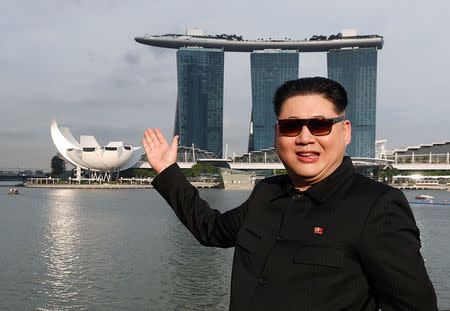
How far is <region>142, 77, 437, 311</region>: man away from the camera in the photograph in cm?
129

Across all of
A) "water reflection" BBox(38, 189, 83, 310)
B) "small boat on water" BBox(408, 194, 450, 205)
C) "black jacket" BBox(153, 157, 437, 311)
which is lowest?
"water reflection" BBox(38, 189, 83, 310)

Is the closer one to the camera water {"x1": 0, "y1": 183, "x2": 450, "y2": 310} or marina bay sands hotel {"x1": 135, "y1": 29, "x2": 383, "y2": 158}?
water {"x1": 0, "y1": 183, "x2": 450, "y2": 310}

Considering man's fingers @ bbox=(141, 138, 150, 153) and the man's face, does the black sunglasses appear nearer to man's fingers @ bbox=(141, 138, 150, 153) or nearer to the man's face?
the man's face

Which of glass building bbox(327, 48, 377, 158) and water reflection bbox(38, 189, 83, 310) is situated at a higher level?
glass building bbox(327, 48, 377, 158)

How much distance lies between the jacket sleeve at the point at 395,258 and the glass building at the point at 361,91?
116 metres

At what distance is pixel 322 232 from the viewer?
1.37 m

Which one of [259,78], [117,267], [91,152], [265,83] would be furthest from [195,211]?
[259,78]

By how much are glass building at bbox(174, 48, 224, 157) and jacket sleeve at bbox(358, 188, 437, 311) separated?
114079 mm

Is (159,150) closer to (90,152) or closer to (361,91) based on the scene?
(90,152)

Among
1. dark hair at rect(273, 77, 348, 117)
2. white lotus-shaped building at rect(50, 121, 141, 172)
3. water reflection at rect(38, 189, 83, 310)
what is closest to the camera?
dark hair at rect(273, 77, 348, 117)

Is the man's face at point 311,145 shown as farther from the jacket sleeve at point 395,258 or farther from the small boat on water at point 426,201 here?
the small boat on water at point 426,201

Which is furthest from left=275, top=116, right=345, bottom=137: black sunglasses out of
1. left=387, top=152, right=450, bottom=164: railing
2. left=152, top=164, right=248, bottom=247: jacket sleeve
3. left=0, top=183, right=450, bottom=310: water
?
left=387, top=152, right=450, bottom=164: railing

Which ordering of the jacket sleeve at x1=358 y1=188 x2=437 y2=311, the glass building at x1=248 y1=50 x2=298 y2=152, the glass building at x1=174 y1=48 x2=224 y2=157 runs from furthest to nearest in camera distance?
the glass building at x1=248 y1=50 x2=298 y2=152, the glass building at x1=174 y1=48 x2=224 y2=157, the jacket sleeve at x1=358 y1=188 x2=437 y2=311

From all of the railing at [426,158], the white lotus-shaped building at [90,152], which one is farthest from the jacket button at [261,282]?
the railing at [426,158]
